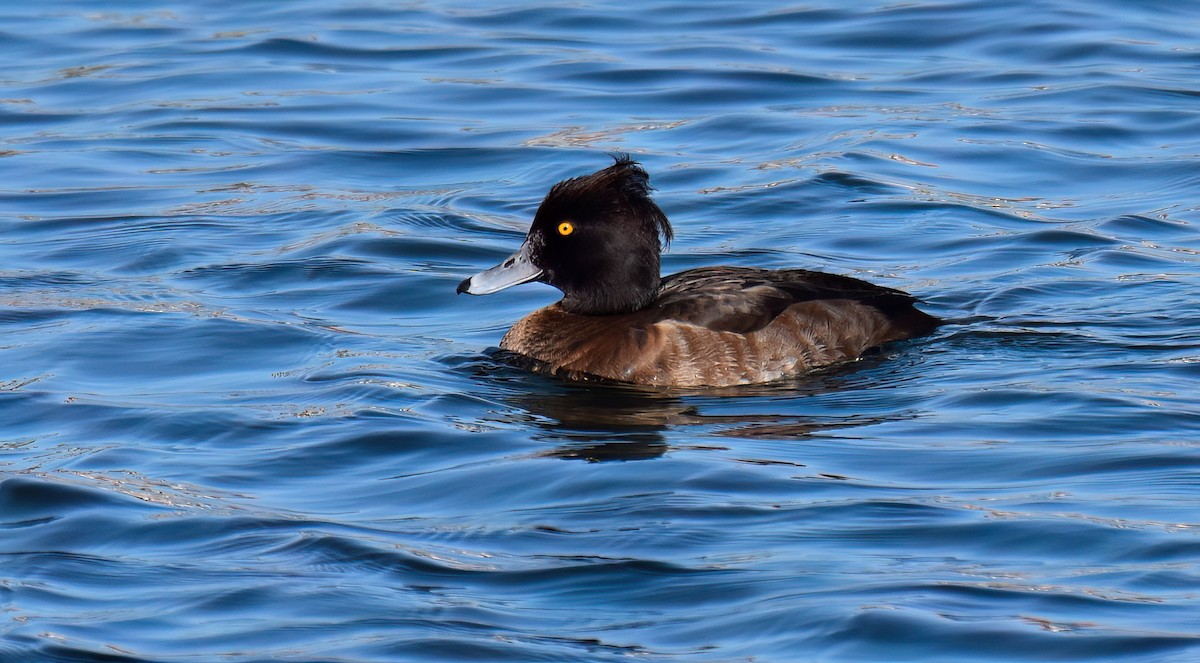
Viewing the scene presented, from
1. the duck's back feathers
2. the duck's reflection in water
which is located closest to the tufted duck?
the duck's back feathers

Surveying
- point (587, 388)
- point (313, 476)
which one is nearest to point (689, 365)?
point (587, 388)

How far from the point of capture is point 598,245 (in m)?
9.07

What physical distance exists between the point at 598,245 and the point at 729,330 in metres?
0.79

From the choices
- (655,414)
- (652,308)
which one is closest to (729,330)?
(652,308)

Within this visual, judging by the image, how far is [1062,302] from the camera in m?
9.89

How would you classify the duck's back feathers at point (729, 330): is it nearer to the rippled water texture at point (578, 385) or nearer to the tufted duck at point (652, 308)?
the tufted duck at point (652, 308)

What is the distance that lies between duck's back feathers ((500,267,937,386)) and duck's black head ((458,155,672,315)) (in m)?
0.11

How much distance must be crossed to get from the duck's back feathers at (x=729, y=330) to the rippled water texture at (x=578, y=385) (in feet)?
0.51

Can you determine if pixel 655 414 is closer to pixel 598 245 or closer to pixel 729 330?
pixel 729 330

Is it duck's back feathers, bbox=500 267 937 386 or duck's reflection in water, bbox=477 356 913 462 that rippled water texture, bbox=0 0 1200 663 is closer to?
duck's reflection in water, bbox=477 356 913 462

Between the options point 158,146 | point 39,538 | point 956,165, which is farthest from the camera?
point 158,146

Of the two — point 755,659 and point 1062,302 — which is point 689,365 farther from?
point 755,659

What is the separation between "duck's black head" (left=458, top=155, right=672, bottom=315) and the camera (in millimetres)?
9016

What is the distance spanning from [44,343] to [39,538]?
121 inches
